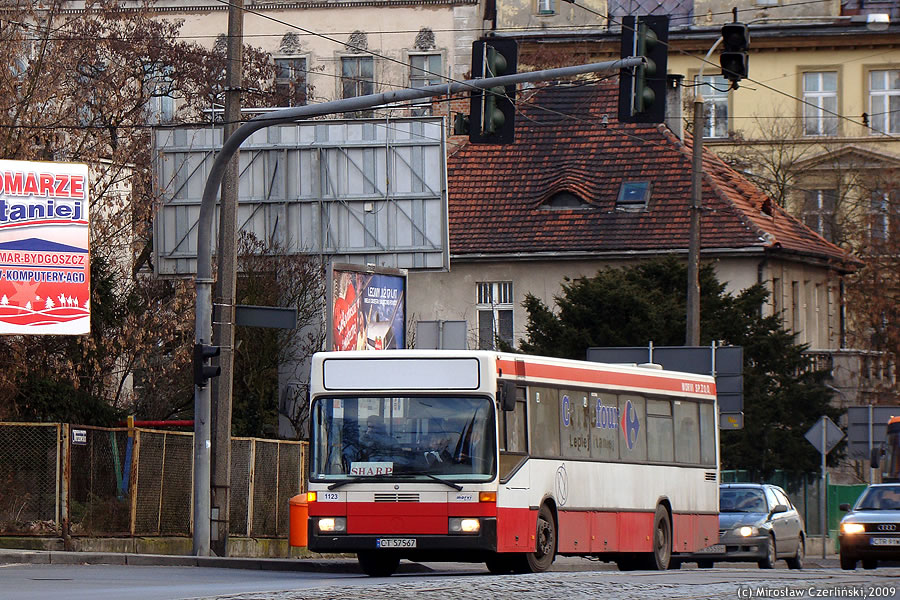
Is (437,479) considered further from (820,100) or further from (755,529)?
(820,100)

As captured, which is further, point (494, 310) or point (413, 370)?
point (494, 310)

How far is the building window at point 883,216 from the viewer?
192 feet

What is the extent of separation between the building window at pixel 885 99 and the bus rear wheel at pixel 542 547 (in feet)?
161

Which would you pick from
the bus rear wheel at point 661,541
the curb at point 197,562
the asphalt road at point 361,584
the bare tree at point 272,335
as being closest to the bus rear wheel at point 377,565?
the asphalt road at point 361,584

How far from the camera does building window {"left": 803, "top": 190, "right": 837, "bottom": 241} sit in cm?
6575

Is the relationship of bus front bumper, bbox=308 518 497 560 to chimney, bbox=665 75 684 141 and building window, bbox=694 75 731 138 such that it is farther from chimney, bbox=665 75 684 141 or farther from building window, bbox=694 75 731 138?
building window, bbox=694 75 731 138

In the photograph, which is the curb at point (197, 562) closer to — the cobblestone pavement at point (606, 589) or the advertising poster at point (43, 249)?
the advertising poster at point (43, 249)

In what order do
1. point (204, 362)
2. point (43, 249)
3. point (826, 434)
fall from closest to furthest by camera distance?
1. point (204, 362)
2. point (43, 249)
3. point (826, 434)

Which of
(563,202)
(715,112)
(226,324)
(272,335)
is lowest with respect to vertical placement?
(226,324)

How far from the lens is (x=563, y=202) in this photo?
170ft

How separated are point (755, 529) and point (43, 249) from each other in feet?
38.4

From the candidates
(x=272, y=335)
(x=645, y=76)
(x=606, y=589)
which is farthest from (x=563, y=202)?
(x=606, y=589)

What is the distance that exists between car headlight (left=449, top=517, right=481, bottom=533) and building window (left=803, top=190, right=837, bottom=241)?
46.2m

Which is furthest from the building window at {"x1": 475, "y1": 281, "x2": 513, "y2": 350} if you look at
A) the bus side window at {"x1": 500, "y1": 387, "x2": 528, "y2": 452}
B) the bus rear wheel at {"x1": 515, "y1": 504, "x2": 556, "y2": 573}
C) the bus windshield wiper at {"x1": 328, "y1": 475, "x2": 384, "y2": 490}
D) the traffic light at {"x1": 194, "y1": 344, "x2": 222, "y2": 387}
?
the bus windshield wiper at {"x1": 328, "y1": 475, "x2": 384, "y2": 490}
